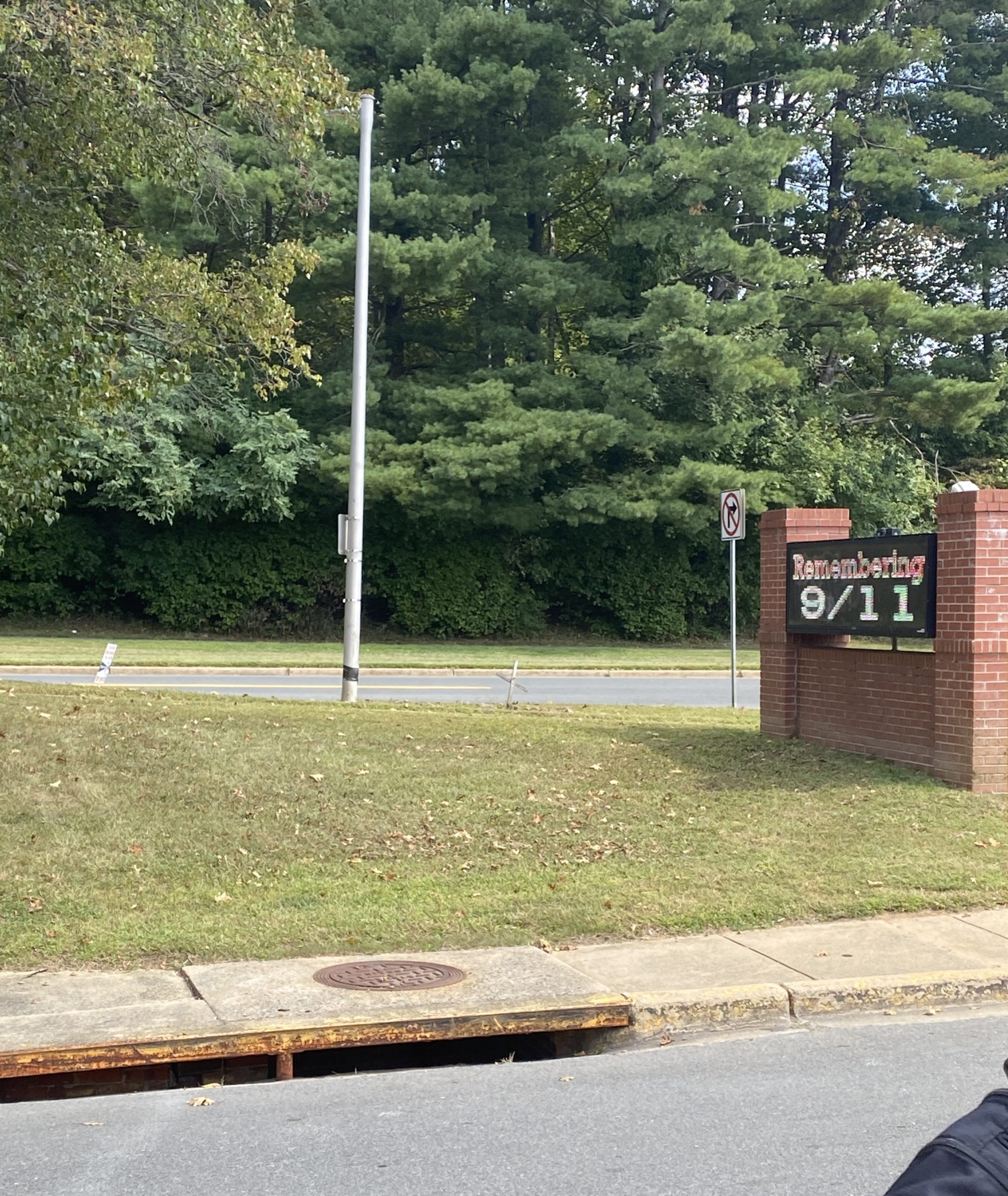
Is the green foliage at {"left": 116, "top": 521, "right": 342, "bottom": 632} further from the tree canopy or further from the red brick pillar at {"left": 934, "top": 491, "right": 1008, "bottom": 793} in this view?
the red brick pillar at {"left": 934, "top": 491, "right": 1008, "bottom": 793}

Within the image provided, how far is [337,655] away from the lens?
83.9 ft

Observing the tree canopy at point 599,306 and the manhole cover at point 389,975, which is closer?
the manhole cover at point 389,975

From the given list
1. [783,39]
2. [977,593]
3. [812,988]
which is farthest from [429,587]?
[812,988]

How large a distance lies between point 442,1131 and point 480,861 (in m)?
3.87

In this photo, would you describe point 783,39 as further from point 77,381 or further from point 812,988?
point 812,988

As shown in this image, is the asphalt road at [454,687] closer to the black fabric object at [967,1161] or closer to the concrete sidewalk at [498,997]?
the concrete sidewalk at [498,997]

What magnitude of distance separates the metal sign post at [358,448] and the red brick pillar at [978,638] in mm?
7163

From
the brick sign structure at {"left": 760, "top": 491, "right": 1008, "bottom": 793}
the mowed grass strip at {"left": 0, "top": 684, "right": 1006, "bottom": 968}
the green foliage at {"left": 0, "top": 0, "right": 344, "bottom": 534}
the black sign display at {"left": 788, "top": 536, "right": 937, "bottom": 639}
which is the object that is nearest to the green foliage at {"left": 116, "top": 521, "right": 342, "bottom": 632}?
the green foliage at {"left": 0, "top": 0, "right": 344, "bottom": 534}

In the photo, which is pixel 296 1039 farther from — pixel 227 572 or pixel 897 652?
pixel 227 572

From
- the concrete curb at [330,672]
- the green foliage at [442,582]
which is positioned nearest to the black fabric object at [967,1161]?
the concrete curb at [330,672]

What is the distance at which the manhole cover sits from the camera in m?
6.36

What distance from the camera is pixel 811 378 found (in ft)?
113

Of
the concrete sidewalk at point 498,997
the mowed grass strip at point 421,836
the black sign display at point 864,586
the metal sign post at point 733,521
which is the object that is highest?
the metal sign post at point 733,521

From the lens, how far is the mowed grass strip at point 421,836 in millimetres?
7457
